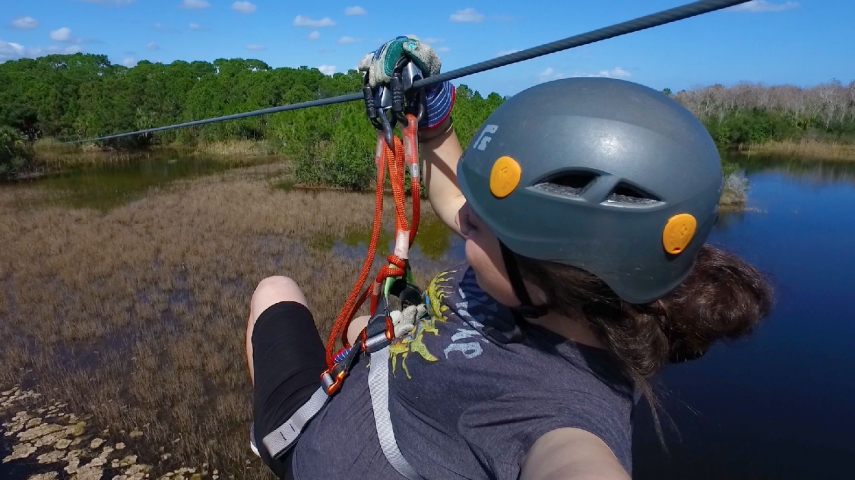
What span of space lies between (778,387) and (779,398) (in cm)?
21

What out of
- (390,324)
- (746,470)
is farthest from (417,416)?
(746,470)

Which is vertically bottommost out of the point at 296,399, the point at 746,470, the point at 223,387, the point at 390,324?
the point at 746,470

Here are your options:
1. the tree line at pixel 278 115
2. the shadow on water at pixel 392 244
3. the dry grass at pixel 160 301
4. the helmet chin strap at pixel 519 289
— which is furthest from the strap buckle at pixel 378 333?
the tree line at pixel 278 115

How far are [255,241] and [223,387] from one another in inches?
213

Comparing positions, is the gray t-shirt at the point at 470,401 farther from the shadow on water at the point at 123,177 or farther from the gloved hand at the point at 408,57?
the shadow on water at the point at 123,177

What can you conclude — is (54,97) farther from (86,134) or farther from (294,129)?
(294,129)

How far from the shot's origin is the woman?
1075mm

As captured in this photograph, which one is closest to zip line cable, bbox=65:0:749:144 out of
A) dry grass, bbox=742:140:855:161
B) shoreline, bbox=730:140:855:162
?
shoreline, bbox=730:140:855:162

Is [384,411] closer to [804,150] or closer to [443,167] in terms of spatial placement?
[443,167]

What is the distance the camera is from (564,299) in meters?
1.19

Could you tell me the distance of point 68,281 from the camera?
24.0ft

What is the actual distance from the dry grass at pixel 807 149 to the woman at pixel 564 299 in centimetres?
2665

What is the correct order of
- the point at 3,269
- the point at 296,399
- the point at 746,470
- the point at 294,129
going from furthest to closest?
the point at 294,129 < the point at 3,269 < the point at 746,470 < the point at 296,399

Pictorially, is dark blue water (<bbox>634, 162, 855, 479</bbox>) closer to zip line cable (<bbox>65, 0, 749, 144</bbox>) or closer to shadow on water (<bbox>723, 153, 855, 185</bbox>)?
zip line cable (<bbox>65, 0, 749, 144</bbox>)
